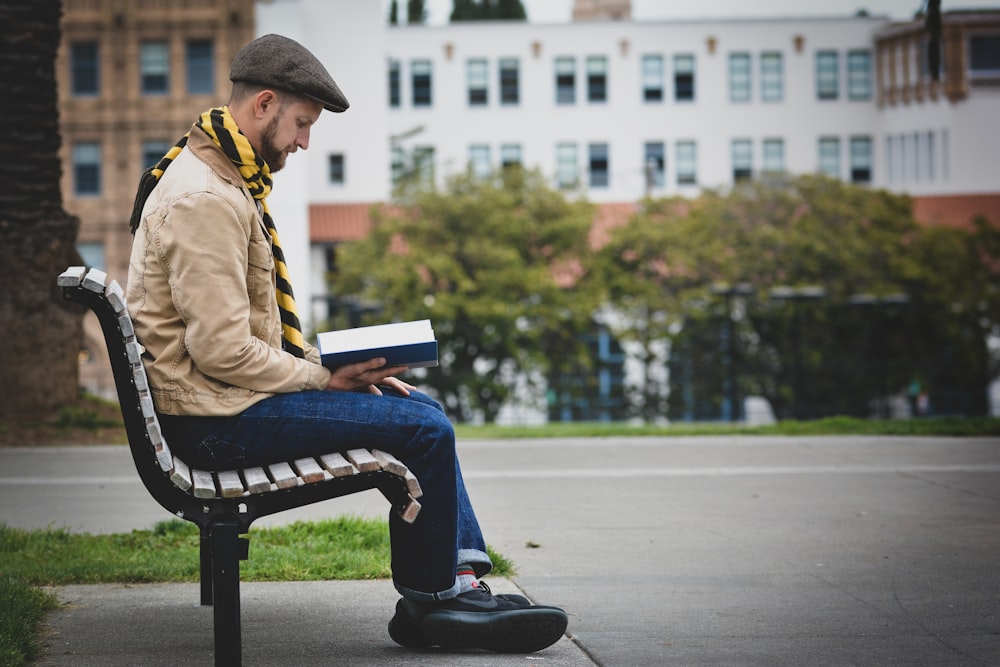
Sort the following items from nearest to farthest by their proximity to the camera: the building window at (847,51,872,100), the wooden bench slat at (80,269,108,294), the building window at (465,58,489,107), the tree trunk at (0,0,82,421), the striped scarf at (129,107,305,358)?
1. the wooden bench slat at (80,269,108,294)
2. the striped scarf at (129,107,305,358)
3. the tree trunk at (0,0,82,421)
4. the building window at (465,58,489,107)
5. the building window at (847,51,872,100)

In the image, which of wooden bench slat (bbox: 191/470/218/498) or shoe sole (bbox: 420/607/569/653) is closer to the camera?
wooden bench slat (bbox: 191/470/218/498)

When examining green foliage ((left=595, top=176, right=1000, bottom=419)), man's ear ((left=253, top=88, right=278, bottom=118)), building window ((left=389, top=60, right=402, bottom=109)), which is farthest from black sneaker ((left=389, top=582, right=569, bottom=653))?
building window ((left=389, top=60, right=402, bottom=109))

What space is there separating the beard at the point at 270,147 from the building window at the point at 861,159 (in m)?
→ 64.5

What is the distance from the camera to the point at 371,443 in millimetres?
4043

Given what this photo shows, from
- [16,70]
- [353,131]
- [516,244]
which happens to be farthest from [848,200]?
[16,70]

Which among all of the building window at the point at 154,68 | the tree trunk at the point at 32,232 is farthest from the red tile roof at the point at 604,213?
the tree trunk at the point at 32,232

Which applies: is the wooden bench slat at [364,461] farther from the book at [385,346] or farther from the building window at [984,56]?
the building window at [984,56]

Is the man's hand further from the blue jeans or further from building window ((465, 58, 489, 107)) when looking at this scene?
building window ((465, 58, 489, 107))

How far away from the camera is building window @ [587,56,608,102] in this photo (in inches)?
2532

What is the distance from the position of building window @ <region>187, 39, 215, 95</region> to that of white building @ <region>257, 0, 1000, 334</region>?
13.6 m

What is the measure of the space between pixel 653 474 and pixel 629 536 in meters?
2.42

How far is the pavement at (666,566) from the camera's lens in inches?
170

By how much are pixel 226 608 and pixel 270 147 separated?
53.9 inches

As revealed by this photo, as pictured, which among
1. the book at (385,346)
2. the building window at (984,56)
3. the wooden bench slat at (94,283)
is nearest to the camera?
the wooden bench slat at (94,283)
